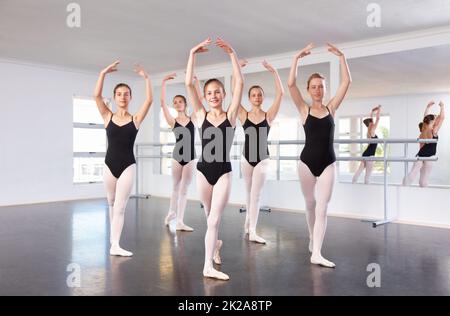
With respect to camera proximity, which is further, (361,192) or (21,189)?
(21,189)

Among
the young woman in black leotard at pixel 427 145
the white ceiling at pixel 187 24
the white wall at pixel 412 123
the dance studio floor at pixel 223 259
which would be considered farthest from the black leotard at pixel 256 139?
Answer: the white wall at pixel 412 123

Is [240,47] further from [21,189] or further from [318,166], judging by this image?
[21,189]

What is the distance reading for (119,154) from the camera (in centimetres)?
345

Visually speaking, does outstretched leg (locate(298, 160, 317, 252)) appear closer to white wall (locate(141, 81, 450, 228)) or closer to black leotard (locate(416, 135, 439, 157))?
white wall (locate(141, 81, 450, 228))

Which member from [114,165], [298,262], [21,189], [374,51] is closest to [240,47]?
[374,51]

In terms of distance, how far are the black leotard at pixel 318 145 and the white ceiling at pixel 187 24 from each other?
64.6 inches

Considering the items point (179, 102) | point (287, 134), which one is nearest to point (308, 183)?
point (179, 102)

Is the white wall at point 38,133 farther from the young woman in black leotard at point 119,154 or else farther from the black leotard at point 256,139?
the black leotard at point 256,139

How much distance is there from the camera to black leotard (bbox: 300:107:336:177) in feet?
10.3

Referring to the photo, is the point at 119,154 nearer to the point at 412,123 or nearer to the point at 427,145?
the point at 427,145

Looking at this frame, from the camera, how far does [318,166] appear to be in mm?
3146

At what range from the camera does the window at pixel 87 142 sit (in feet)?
26.5

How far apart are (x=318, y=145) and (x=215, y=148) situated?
816mm
